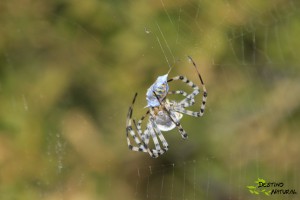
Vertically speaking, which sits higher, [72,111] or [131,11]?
[131,11]

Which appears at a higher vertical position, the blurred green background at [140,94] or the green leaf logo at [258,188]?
the blurred green background at [140,94]

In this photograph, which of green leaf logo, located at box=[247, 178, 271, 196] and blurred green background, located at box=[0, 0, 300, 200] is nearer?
green leaf logo, located at box=[247, 178, 271, 196]

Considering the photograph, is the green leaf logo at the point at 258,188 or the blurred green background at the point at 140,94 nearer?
the green leaf logo at the point at 258,188

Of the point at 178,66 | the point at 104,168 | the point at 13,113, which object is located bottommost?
the point at 104,168

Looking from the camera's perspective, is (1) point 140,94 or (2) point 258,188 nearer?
(2) point 258,188

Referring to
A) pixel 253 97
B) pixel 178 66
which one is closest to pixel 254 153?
pixel 253 97

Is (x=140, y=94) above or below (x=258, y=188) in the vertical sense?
above

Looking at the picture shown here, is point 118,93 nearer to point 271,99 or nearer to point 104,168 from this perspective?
point 104,168

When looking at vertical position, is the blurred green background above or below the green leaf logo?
above
